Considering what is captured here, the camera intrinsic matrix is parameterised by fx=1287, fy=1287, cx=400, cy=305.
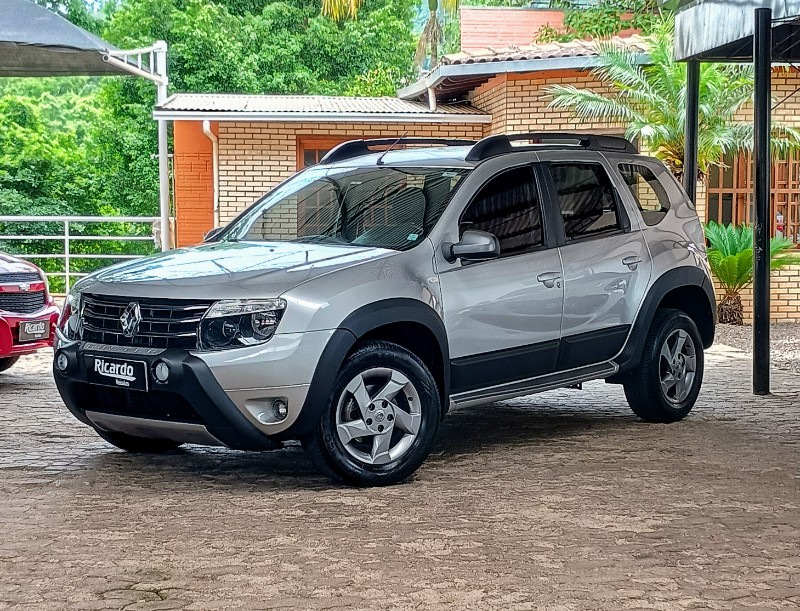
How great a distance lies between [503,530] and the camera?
19.6 ft

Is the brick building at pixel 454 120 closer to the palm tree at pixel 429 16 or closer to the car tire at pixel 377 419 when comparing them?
the palm tree at pixel 429 16

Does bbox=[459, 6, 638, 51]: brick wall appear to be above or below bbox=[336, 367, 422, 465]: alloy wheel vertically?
above

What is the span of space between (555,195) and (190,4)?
30721mm

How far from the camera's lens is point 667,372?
908 centimetres

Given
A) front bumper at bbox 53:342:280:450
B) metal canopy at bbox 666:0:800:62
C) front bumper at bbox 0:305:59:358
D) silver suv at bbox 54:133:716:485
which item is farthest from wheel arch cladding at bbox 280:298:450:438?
metal canopy at bbox 666:0:800:62

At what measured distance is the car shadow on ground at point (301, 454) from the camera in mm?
7213

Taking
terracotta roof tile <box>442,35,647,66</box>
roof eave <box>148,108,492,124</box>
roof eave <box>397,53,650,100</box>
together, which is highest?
terracotta roof tile <box>442,35,647,66</box>

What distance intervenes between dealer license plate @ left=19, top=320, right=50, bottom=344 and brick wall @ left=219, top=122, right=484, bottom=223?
29.2 feet

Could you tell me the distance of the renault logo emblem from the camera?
6758mm

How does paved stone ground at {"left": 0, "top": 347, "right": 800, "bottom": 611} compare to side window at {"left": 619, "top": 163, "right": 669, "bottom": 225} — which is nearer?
paved stone ground at {"left": 0, "top": 347, "right": 800, "bottom": 611}

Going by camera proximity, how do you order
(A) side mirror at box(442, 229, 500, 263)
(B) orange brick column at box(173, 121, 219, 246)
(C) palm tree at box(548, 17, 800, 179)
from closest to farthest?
(A) side mirror at box(442, 229, 500, 263) → (C) palm tree at box(548, 17, 800, 179) → (B) orange brick column at box(173, 121, 219, 246)

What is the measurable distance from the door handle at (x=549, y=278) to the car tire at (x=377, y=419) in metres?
1.17

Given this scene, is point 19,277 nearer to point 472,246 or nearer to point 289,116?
point 472,246

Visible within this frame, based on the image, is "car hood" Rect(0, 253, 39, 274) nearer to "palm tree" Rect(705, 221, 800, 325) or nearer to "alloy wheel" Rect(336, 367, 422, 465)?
"alloy wheel" Rect(336, 367, 422, 465)
